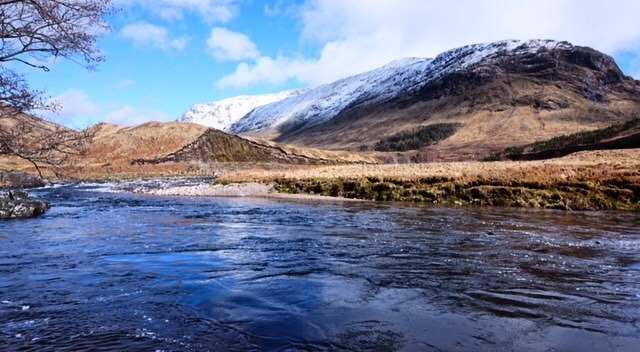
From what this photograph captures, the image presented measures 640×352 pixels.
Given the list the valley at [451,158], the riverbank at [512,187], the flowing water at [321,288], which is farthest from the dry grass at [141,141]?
the flowing water at [321,288]

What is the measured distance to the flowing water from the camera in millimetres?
6148

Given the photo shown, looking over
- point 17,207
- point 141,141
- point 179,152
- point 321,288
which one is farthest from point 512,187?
point 141,141

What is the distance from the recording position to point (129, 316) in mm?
6914

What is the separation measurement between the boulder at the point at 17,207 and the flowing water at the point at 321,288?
3.96 m

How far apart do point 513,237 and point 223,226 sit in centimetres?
1079

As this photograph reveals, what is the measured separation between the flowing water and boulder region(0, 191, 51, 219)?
13.0 ft

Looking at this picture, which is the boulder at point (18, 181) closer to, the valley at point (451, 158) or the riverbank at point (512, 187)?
the valley at point (451, 158)

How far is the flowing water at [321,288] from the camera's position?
6.15 meters

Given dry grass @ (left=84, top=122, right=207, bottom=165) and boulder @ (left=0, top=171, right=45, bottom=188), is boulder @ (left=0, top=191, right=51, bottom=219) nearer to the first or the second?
boulder @ (left=0, top=171, right=45, bottom=188)

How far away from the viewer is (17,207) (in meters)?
21.0

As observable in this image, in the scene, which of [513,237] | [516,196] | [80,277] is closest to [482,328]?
[80,277]

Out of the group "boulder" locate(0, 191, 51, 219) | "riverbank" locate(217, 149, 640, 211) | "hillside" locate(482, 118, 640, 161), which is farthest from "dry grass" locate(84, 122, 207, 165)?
"hillside" locate(482, 118, 640, 161)

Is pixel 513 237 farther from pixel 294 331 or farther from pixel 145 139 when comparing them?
pixel 145 139

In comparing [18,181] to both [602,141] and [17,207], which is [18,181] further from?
[602,141]
